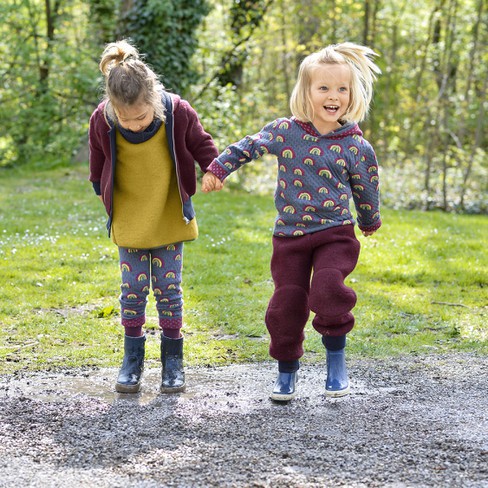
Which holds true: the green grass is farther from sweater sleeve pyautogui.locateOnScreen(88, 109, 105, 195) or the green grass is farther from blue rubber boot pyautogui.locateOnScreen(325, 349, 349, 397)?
sweater sleeve pyautogui.locateOnScreen(88, 109, 105, 195)

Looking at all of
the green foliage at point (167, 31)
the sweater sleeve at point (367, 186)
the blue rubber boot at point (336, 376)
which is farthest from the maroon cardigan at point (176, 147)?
the green foliage at point (167, 31)

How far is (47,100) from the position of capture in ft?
49.0

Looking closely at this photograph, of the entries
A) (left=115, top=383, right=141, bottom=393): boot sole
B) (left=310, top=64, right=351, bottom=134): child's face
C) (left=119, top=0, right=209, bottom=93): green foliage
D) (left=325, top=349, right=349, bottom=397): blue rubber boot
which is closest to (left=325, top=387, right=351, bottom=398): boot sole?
(left=325, top=349, right=349, bottom=397): blue rubber boot

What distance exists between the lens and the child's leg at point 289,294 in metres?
3.83

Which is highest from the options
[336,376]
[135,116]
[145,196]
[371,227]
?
[135,116]

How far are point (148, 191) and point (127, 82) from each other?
578 mm

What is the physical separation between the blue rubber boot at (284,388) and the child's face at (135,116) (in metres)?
1.37

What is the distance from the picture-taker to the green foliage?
40.3 ft

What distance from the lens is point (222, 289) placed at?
21.3ft

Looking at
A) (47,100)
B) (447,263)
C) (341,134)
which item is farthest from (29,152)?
(341,134)

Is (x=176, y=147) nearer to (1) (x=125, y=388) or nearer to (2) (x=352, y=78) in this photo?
(2) (x=352, y=78)

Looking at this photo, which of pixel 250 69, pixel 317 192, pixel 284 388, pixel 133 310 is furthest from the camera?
pixel 250 69

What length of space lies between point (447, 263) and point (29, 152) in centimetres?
1045

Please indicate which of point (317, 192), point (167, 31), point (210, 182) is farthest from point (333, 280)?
point (167, 31)
